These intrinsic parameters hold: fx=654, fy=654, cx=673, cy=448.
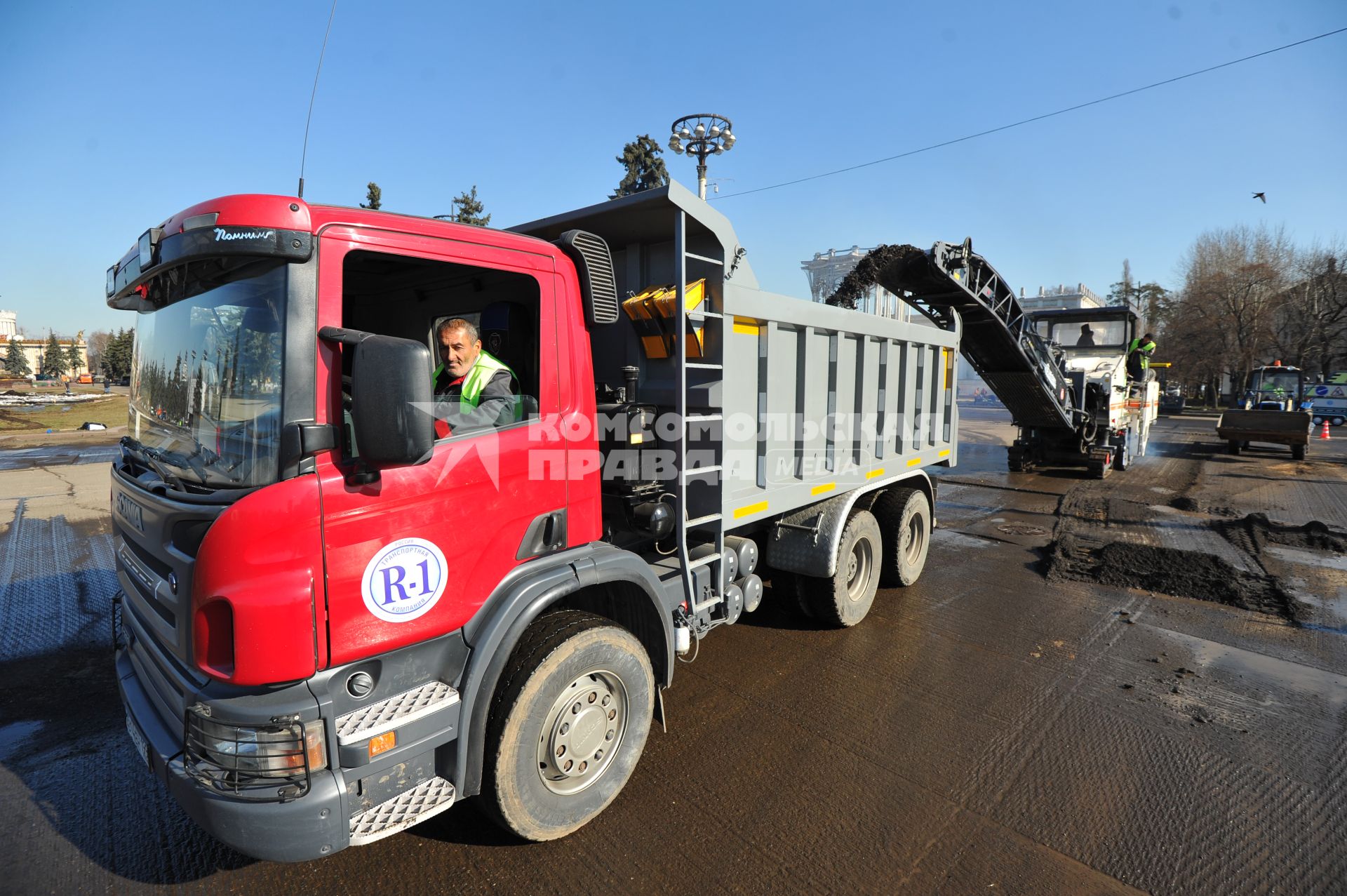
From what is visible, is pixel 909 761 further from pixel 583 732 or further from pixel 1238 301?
pixel 1238 301

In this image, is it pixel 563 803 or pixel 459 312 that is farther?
pixel 459 312

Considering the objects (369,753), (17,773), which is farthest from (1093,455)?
(17,773)

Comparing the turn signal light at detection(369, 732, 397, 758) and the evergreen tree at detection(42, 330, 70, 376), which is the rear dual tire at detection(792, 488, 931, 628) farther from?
the evergreen tree at detection(42, 330, 70, 376)

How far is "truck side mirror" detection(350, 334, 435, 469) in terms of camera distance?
6.73 ft

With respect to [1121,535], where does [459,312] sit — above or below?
above

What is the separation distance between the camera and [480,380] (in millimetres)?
2818

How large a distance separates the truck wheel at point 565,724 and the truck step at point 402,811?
222 mm

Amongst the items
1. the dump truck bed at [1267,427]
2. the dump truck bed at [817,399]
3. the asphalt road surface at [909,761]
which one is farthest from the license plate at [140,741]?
the dump truck bed at [1267,427]

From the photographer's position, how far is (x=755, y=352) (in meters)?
3.89

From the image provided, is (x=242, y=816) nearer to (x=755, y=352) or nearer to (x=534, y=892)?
(x=534, y=892)

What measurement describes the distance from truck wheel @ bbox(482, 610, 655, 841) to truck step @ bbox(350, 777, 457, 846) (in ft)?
0.73

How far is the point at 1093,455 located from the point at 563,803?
1346cm

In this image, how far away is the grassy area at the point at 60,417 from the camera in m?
19.9

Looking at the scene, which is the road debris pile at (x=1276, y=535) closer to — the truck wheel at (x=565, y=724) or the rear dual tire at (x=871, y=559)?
the rear dual tire at (x=871, y=559)
